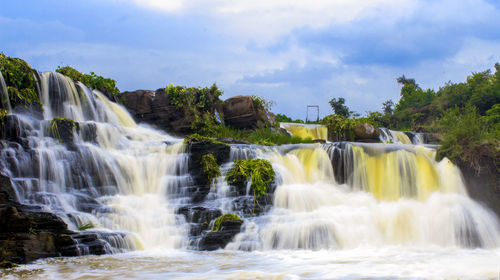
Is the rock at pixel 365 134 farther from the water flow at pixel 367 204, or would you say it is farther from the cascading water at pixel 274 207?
the cascading water at pixel 274 207

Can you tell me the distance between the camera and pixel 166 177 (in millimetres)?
11633

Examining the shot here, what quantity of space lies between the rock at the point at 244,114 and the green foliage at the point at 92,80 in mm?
4834

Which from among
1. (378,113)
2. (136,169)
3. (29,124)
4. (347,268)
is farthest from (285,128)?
(347,268)

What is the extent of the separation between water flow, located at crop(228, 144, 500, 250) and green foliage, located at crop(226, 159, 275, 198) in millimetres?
410

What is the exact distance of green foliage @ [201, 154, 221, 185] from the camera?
1151 centimetres

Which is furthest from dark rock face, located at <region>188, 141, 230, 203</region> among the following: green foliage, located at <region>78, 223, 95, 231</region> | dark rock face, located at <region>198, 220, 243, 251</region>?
green foliage, located at <region>78, 223, 95, 231</region>

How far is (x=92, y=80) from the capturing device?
55.9 ft

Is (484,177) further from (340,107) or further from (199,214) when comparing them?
(340,107)

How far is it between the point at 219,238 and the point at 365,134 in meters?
11.0

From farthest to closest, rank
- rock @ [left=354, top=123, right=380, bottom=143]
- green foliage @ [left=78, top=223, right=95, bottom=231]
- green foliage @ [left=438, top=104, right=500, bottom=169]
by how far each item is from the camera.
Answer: rock @ [left=354, top=123, right=380, bottom=143], green foliage @ [left=438, top=104, right=500, bottom=169], green foliage @ [left=78, top=223, right=95, bottom=231]

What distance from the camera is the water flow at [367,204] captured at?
9.68 m

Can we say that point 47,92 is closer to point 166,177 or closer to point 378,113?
point 166,177

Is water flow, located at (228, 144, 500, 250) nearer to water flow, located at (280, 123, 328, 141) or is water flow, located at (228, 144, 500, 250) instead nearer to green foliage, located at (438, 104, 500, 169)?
green foliage, located at (438, 104, 500, 169)

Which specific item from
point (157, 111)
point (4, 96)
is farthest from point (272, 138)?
point (4, 96)
